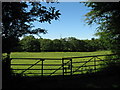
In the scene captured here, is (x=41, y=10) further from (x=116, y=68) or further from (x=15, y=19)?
(x=116, y=68)

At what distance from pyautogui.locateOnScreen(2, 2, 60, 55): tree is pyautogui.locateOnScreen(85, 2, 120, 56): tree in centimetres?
575

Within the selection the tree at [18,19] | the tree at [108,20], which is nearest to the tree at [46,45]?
the tree at [108,20]

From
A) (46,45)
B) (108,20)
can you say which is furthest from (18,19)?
(46,45)

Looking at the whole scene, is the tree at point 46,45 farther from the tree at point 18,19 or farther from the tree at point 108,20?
the tree at point 18,19

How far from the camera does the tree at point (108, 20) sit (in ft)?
37.9

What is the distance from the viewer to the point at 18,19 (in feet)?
24.1

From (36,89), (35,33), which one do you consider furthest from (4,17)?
(36,89)

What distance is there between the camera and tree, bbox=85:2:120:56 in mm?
11539

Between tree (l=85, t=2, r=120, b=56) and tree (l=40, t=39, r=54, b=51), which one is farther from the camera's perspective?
tree (l=40, t=39, r=54, b=51)

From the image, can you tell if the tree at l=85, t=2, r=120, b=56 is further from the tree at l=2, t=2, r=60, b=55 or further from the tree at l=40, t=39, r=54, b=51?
the tree at l=40, t=39, r=54, b=51

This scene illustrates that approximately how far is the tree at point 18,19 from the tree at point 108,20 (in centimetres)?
575

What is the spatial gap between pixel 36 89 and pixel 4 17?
13.3ft

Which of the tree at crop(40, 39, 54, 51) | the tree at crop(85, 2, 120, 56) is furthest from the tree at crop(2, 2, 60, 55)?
the tree at crop(40, 39, 54, 51)

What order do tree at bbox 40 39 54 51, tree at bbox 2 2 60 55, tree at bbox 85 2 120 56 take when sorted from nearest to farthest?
tree at bbox 2 2 60 55 < tree at bbox 85 2 120 56 < tree at bbox 40 39 54 51
